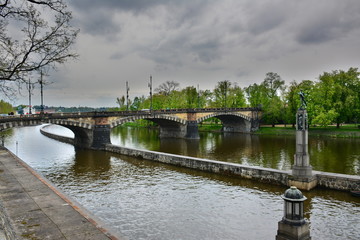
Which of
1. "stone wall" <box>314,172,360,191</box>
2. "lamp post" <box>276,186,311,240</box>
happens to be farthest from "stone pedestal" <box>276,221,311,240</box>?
"stone wall" <box>314,172,360,191</box>

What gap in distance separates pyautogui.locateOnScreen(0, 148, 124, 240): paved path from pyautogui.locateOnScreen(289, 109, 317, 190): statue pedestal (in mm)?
13725

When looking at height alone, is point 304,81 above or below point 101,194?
above

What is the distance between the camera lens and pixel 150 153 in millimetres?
31688

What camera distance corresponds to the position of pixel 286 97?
64.4 meters

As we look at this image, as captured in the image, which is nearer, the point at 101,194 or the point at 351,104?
the point at 101,194

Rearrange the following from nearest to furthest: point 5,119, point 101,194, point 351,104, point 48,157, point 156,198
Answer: point 156,198
point 101,194
point 5,119
point 48,157
point 351,104

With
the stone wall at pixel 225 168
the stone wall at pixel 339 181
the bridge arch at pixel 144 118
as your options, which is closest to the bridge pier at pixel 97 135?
the bridge arch at pixel 144 118

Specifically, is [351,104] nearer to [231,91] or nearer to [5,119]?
[231,91]

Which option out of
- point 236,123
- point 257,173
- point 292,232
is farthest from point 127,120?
point 292,232

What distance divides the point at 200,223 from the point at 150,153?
18.0 metres

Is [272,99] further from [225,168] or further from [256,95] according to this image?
[225,168]

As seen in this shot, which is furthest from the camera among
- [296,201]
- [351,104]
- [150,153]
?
[351,104]

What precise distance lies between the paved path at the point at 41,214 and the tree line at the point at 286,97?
3459cm

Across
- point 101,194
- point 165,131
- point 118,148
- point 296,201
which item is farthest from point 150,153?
point 165,131
